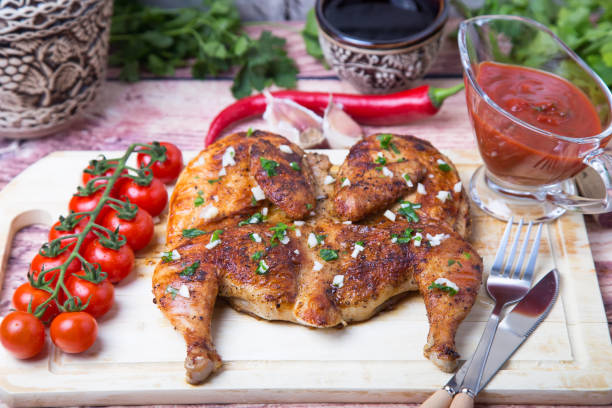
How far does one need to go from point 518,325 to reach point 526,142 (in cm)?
92

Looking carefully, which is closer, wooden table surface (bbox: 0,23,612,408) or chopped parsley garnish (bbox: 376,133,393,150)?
chopped parsley garnish (bbox: 376,133,393,150)

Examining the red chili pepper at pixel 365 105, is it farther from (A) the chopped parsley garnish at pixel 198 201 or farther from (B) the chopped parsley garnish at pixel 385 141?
(A) the chopped parsley garnish at pixel 198 201

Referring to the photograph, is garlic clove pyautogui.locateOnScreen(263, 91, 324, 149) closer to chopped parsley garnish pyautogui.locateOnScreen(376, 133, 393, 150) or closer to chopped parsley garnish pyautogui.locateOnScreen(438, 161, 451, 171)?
chopped parsley garnish pyautogui.locateOnScreen(376, 133, 393, 150)

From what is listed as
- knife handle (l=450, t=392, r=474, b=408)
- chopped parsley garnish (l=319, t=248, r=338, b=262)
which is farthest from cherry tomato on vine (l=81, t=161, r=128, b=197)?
knife handle (l=450, t=392, r=474, b=408)

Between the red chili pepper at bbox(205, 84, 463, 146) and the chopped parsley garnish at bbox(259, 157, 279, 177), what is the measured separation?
965 mm

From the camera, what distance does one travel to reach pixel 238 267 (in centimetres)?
293

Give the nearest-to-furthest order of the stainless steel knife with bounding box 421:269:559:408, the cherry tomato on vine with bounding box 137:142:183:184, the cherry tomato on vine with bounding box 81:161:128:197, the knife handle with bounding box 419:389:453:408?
the knife handle with bounding box 419:389:453:408 → the stainless steel knife with bounding box 421:269:559:408 → the cherry tomato on vine with bounding box 81:161:128:197 → the cherry tomato on vine with bounding box 137:142:183:184

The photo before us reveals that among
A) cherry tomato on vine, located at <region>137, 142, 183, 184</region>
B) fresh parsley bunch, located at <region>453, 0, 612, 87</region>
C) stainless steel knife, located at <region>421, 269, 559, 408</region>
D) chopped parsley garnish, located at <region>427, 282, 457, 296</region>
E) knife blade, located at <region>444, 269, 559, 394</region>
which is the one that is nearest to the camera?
stainless steel knife, located at <region>421, 269, 559, 408</region>

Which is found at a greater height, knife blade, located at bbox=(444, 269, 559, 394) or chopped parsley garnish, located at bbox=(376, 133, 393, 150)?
chopped parsley garnish, located at bbox=(376, 133, 393, 150)

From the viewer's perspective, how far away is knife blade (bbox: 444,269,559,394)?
2762mm

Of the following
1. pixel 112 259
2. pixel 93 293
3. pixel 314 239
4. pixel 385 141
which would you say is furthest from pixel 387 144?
pixel 93 293

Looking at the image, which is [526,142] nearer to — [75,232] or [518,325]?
[518,325]

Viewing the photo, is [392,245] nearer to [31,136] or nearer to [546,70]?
[546,70]

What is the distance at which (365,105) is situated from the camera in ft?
14.1
